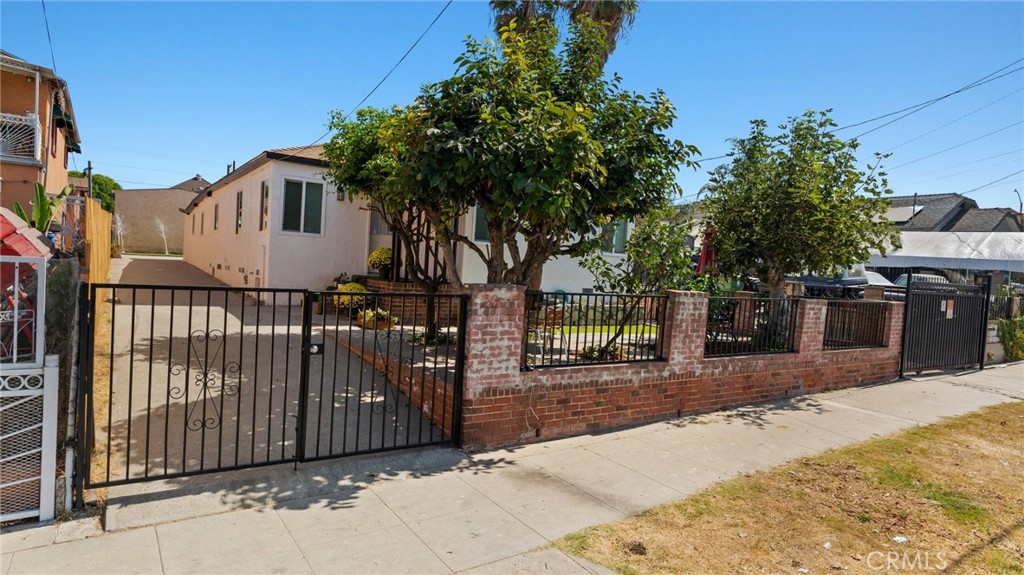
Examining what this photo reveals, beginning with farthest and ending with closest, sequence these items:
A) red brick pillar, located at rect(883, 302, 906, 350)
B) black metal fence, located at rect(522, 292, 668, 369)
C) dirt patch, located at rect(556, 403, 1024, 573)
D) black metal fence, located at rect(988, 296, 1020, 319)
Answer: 1. black metal fence, located at rect(988, 296, 1020, 319)
2. red brick pillar, located at rect(883, 302, 906, 350)
3. black metal fence, located at rect(522, 292, 668, 369)
4. dirt patch, located at rect(556, 403, 1024, 573)

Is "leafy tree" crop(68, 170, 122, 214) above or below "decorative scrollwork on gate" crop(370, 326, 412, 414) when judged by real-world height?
above

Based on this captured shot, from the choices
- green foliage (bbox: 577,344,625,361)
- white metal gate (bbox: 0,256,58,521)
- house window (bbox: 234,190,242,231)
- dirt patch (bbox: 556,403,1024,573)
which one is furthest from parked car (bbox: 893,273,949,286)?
house window (bbox: 234,190,242,231)

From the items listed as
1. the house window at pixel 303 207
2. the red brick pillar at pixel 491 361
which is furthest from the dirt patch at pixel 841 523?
the house window at pixel 303 207

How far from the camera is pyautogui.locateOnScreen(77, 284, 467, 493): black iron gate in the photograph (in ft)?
13.4

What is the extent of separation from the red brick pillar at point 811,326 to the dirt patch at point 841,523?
2539mm

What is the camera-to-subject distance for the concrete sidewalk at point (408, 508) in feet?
11.2

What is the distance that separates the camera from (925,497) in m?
4.89

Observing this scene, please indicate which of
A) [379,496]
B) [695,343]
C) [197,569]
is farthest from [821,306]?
[197,569]

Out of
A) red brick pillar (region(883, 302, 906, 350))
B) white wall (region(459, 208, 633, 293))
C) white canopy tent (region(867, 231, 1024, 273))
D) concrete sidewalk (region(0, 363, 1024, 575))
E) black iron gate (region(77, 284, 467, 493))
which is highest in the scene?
white canopy tent (region(867, 231, 1024, 273))

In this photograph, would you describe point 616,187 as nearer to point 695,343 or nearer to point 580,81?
point 580,81

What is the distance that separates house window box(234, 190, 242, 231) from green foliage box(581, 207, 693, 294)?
1304 cm

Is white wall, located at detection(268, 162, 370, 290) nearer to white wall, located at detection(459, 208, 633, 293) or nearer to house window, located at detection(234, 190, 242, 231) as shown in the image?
white wall, located at detection(459, 208, 633, 293)

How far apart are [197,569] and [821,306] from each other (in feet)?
27.5

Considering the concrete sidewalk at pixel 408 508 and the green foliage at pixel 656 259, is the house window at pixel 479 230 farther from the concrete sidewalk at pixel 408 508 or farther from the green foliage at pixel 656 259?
the concrete sidewalk at pixel 408 508
